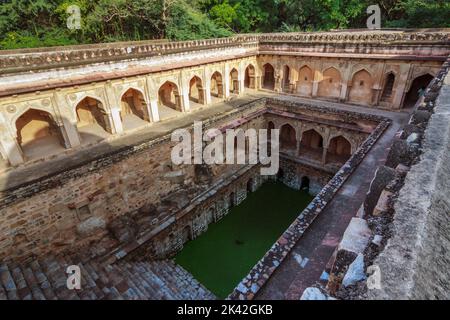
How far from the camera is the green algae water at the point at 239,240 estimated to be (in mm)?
9336

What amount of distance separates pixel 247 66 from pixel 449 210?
15809mm

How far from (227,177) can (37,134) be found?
26.8ft

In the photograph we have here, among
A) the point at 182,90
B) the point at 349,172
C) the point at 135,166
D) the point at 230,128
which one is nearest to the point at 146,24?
the point at 182,90

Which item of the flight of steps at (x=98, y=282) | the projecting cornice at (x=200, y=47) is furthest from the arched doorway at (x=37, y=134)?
the flight of steps at (x=98, y=282)

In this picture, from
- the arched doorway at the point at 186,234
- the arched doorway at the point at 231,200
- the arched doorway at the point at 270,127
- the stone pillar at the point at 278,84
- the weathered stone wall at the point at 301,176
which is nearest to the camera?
the arched doorway at the point at 186,234

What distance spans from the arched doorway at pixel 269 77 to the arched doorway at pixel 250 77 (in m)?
0.97

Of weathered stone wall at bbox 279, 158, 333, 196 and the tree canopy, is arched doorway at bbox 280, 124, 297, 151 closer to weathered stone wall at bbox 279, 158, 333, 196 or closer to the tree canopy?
weathered stone wall at bbox 279, 158, 333, 196

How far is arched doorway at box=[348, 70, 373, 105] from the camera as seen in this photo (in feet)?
44.3

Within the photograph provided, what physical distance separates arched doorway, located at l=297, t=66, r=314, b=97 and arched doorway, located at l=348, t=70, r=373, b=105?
2.30 meters

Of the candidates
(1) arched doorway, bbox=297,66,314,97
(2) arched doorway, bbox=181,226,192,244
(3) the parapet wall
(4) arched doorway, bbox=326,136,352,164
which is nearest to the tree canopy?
(1) arched doorway, bbox=297,66,314,97

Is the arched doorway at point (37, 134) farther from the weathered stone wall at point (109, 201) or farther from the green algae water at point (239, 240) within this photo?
the green algae water at point (239, 240)
